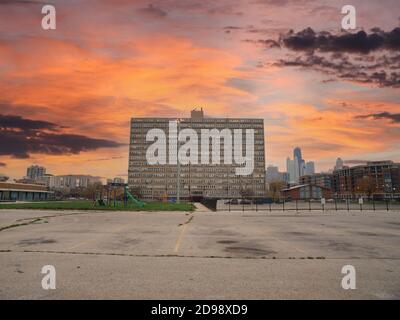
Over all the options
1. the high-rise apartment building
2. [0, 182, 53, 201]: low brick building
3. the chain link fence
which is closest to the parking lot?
the chain link fence

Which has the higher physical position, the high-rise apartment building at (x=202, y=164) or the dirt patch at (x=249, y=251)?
the high-rise apartment building at (x=202, y=164)

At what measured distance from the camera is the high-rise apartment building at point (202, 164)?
189625 millimetres

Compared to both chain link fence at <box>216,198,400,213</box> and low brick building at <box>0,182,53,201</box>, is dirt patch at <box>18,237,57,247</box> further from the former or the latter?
low brick building at <box>0,182,53,201</box>

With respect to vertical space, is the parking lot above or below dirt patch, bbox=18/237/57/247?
above

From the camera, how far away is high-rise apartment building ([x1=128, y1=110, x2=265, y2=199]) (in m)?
190

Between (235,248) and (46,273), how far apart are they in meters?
6.53

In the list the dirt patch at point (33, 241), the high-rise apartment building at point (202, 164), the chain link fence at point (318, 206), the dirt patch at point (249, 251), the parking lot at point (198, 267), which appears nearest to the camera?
the parking lot at point (198, 267)

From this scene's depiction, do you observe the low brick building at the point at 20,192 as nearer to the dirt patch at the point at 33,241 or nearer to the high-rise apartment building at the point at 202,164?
the high-rise apartment building at the point at 202,164

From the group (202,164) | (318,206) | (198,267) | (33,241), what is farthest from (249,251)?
(202,164)

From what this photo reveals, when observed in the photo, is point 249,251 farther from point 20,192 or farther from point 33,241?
point 20,192

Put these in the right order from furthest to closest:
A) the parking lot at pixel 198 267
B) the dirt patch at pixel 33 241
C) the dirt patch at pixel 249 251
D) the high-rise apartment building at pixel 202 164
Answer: the high-rise apartment building at pixel 202 164, the dirt patch at pixel 33 241, the dirt patch at pixel 249 251, the parking lot at pixel 198 267

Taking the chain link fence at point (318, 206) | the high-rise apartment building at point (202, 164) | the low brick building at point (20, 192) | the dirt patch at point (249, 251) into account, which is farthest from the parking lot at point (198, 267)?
the high-rise apartment building at point (202, 164)
